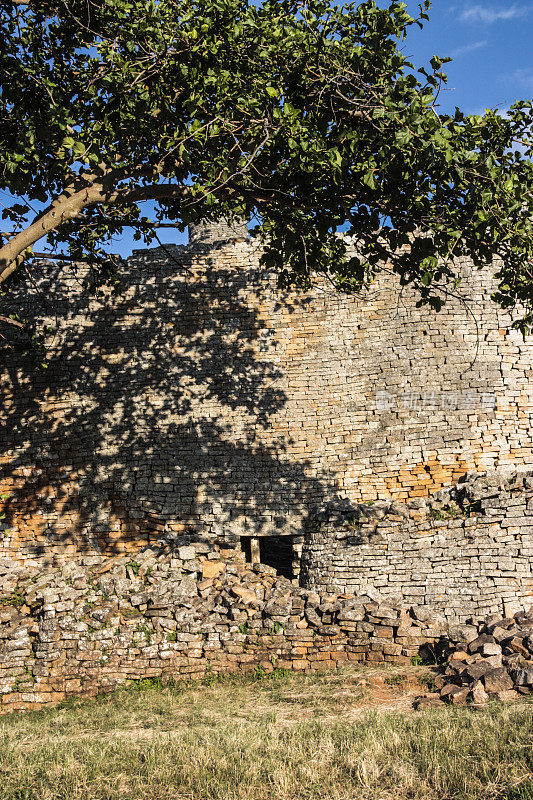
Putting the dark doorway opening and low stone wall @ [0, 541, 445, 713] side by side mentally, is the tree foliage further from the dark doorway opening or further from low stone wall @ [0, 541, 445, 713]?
the dark doorway opening

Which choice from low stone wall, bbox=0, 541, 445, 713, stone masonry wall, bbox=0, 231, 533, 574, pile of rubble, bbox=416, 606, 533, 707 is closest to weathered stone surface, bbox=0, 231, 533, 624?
stone masonry wall, bbox=0, 231, 533, 574

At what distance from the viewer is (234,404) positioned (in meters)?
11.6

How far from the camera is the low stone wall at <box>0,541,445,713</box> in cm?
814

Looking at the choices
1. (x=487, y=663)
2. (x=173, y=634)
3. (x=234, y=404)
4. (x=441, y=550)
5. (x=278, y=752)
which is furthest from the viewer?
(x=234, y=404)

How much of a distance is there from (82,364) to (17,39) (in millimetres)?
6503

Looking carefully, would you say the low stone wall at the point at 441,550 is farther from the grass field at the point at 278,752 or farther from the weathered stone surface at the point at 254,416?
the grass field at the point at 278,752

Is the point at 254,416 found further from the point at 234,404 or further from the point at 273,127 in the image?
the point at 273,127

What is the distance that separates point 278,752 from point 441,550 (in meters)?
5.14

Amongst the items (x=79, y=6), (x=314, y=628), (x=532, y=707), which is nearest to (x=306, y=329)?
(x=314, y=628)

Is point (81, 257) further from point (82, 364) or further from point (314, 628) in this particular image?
point (314, 628)

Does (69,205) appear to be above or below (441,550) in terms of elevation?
above

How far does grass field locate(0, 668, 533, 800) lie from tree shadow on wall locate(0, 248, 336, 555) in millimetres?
4443

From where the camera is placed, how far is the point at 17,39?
6543 mm

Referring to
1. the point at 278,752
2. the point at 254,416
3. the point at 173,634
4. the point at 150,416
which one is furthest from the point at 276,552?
the point at 278,752
